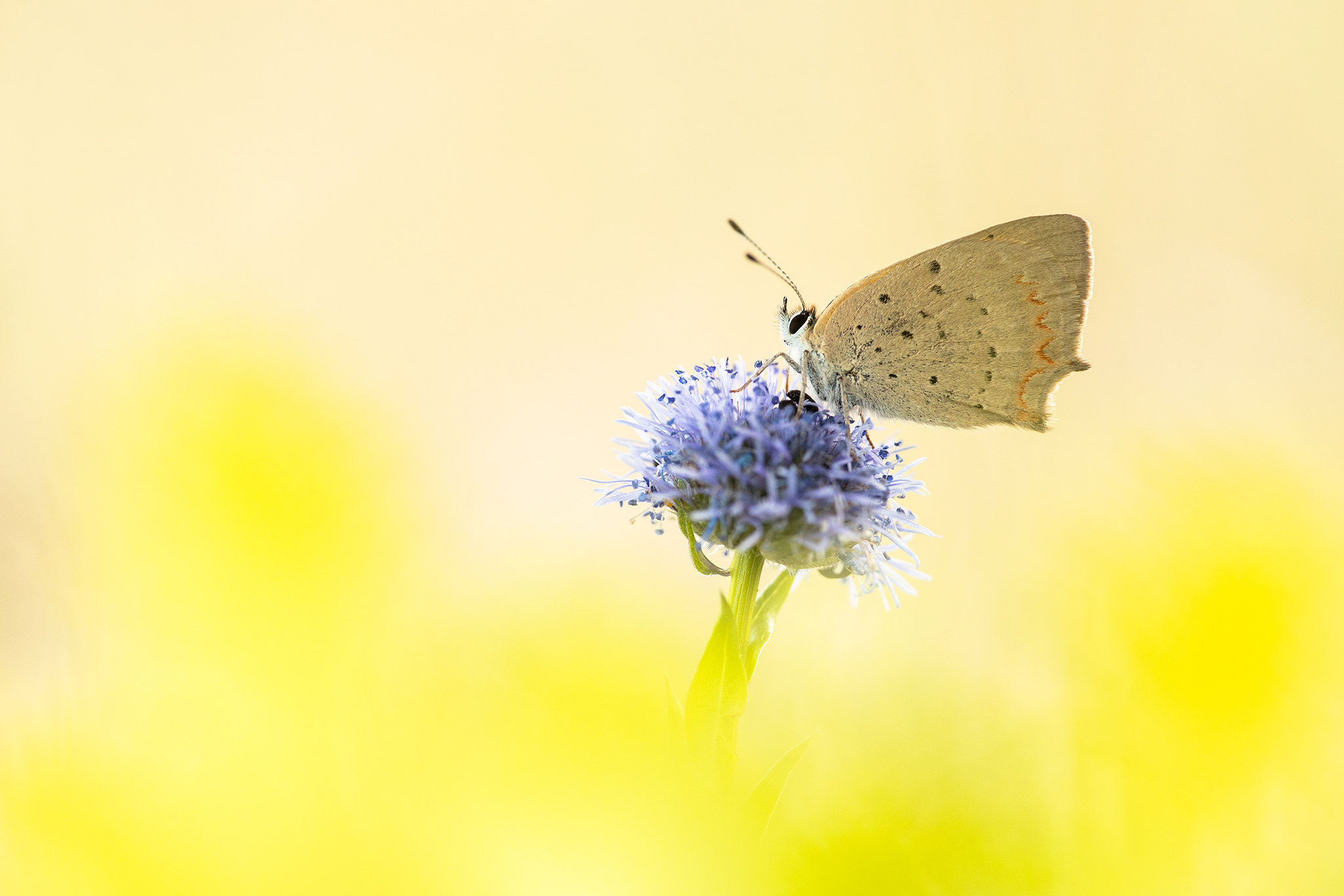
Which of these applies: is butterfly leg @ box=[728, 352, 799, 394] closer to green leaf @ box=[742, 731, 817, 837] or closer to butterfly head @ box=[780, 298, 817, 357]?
butterfly head @ box=[780, 298, 817, 357]

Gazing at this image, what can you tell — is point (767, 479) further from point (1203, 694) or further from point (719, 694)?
point (1203, 694)

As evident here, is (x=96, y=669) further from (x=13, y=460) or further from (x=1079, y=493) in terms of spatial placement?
(x=1079, y=493)

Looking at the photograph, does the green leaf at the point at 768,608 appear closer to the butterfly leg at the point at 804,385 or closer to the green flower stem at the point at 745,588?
the green flower stem at the point at 745,588

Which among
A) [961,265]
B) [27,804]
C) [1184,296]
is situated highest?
[1184,296]

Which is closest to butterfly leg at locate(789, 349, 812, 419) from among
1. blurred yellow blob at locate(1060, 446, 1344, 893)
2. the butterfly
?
the butterfly

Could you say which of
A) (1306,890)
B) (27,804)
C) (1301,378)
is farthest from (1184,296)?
(27,804)

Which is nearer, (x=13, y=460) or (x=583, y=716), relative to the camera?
(x=583, y=716)

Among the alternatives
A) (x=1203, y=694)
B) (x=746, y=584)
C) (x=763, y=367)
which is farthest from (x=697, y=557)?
(x=1203, y=694)
